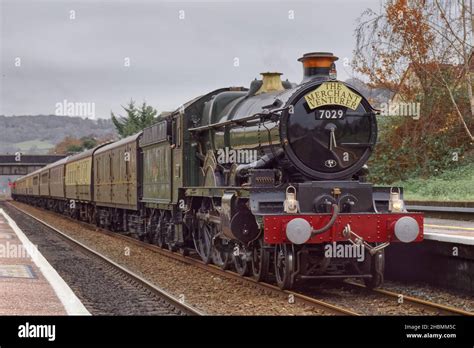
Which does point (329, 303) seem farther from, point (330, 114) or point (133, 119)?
point (133, 119)

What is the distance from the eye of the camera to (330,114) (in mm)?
11422

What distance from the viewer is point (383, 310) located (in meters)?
10.0

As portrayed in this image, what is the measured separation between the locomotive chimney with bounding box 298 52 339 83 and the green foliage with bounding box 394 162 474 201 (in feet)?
39.7

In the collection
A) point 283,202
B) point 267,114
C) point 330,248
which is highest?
point 267,114

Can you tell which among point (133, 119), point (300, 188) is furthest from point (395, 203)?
point (133, 119)

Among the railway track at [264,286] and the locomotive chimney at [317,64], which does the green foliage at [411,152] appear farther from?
the locomotive chimney at [317,64]

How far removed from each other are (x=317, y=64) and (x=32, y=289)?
5830 mm

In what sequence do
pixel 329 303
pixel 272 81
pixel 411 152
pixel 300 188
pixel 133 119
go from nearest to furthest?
pixel 329 303, pixel 300 188, pixel 272 81, pixel 411 152, pixel 133 119

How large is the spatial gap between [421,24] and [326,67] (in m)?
18.7

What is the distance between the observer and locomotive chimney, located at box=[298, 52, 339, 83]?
1170 cm

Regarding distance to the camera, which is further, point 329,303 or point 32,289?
point 32,289

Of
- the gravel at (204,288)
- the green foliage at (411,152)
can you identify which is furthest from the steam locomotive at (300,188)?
the green foliage at (411,152)
